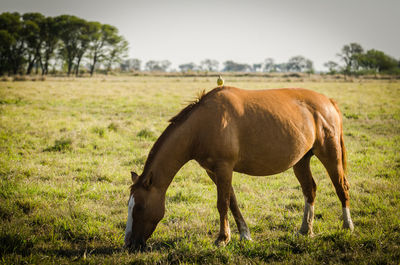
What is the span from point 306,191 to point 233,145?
1.78 meters

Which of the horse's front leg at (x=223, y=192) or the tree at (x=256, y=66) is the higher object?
the tree at (x=256, y=66)

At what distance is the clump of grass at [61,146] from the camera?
8.34 m

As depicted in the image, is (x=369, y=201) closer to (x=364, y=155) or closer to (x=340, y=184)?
(x=340, y=184)

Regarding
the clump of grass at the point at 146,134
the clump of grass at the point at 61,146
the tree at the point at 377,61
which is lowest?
the clump of grass at the point at 61,146

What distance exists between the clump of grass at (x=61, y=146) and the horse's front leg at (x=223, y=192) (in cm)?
644

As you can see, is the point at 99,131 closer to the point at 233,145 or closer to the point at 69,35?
the point at 233,145

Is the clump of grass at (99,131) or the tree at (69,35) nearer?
the clump of grass at (99,131)

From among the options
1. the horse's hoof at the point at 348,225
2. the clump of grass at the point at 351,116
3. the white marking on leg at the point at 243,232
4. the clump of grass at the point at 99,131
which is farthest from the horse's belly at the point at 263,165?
the clump of grass at the point at 351,116

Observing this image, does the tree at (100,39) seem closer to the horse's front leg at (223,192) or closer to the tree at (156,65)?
the horse's front leg at (223,192)

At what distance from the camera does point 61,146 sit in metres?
8.44

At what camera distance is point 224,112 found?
363cm

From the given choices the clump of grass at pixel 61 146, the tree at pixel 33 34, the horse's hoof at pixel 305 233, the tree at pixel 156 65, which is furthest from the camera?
the tree at pixel 156 65

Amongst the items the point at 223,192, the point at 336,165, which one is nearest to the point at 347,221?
the point at 336,165

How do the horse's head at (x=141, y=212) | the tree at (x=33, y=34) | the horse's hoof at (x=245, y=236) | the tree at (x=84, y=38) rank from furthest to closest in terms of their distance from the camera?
the tree at (x=84, y=38) → the tree at (x=33, y=34) → the horse's hoof at (x=245, y=236) → the horse's head at (x=141, y=212)
